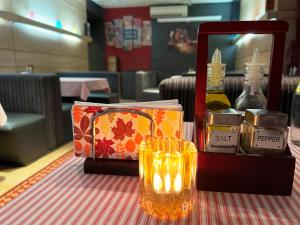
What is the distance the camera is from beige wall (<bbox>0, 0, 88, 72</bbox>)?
114 inches

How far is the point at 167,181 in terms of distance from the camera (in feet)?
1.21

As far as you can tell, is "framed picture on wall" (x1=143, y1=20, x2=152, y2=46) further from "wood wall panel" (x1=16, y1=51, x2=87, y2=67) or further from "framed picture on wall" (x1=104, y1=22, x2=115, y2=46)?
"wood wall panel" (x1=16, y1=51, x2=87, y2=67)

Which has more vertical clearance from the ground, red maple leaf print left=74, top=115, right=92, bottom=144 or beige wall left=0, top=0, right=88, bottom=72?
beige wall left=0, top=0, right=88, bottom=72

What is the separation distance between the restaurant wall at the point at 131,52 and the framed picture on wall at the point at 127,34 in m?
0.09

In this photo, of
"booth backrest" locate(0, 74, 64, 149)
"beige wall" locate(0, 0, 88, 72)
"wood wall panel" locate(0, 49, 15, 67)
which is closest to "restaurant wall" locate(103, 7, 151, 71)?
"beige wall" locate(0, 0, 88, 72)

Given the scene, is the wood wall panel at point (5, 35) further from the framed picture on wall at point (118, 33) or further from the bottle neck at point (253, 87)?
the framed picture on wall at point (118, 33)

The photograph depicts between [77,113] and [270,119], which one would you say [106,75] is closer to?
[77,113]

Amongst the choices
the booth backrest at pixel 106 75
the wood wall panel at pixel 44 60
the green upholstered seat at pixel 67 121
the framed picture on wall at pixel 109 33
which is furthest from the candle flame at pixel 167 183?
the framed picture on wall at pixel 109 33

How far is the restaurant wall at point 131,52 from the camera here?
5.71m

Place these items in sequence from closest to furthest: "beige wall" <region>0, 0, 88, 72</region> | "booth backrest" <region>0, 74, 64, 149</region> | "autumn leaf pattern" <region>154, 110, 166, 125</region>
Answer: "autumn leaf pattern" <region>154, 110, 166, 125</region> → "booth backrest" <region>0, 74, 64, 149</region> → "beige wall" <region>0, 0, 88, 72</region>

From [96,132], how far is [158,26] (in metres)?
5.54

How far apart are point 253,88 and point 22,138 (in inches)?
69.6

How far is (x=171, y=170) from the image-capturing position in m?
0.36

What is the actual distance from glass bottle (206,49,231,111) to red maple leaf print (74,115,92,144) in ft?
0.85
